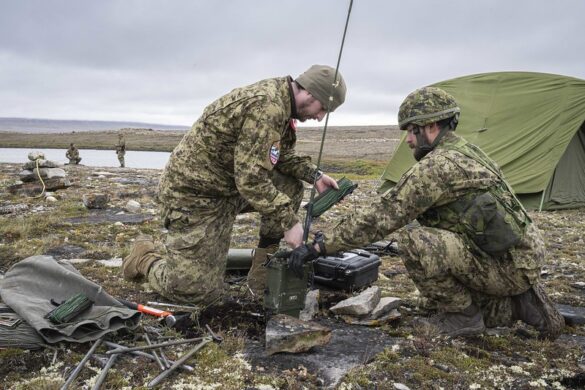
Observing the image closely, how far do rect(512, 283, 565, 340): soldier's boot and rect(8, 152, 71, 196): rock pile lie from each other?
9859 mm

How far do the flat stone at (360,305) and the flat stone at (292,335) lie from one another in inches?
24.8

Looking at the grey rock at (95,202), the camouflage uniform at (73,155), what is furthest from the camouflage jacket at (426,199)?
the camouflage uniform at (73,155)

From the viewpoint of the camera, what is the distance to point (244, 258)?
570 centimetres

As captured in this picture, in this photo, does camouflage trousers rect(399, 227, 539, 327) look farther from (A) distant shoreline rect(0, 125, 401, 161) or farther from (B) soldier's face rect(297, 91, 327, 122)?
(A) distant shoreline rect(0, 125, 401, 161)

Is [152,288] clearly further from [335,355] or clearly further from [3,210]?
[3,210]

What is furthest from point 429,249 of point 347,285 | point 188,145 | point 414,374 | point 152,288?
point 152,288

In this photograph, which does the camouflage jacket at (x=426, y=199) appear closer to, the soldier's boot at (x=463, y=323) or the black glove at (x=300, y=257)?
the black glove at (x=300, y=257)

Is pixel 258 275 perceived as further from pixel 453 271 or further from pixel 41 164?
pixel 41 164

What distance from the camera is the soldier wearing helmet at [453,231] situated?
388 cm

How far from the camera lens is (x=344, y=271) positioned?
5078 mm

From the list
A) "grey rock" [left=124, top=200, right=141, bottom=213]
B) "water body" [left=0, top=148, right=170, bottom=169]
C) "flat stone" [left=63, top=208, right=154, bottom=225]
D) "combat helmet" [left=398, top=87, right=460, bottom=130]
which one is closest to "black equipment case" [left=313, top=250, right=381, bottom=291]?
"combat helmet" [left=398, top=87, right=460, bottom=130]

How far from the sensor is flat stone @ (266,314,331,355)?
3.59 m

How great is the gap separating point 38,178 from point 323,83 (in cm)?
924

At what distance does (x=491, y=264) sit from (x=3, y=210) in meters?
8.40
